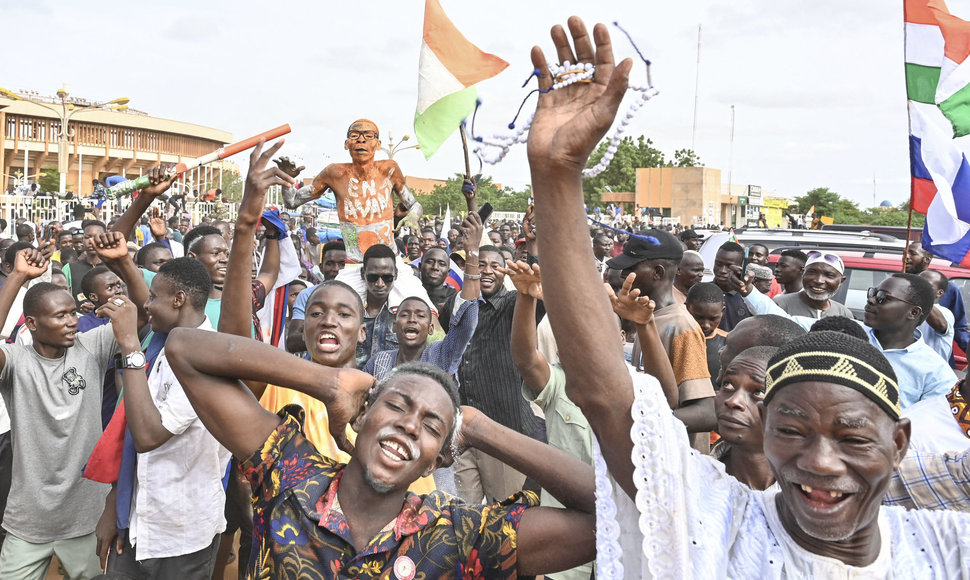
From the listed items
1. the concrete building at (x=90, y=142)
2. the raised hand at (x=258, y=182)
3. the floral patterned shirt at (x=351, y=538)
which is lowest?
the floral patterned shirt at (x=351, y=538)

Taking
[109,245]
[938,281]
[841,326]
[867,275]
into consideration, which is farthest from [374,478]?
[867,275]

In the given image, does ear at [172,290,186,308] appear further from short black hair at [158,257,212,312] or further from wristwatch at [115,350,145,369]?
wristwatch at [115,350,145,369]

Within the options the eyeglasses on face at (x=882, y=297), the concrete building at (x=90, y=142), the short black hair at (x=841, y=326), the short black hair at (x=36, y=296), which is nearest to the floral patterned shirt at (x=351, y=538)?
the short black hair at (x=841, y=326)

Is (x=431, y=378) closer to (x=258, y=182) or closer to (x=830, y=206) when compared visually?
(x=258, y=182)

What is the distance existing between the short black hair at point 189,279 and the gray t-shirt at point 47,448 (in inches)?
30.5

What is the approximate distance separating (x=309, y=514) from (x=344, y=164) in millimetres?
5062

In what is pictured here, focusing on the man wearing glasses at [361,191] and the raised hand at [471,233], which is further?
the man wearing glasses at [361,191]

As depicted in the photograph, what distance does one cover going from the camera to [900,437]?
62.8 inches

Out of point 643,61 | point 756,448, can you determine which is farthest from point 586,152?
point 756,448

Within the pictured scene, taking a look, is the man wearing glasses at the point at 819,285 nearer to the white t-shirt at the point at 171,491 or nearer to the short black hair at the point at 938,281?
the short black hair at the point at 938,281

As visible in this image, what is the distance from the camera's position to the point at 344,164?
21.8ft

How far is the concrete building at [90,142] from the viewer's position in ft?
165

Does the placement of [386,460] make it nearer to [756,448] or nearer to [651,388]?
[651,388]

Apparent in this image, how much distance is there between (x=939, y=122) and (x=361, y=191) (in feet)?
13.8
